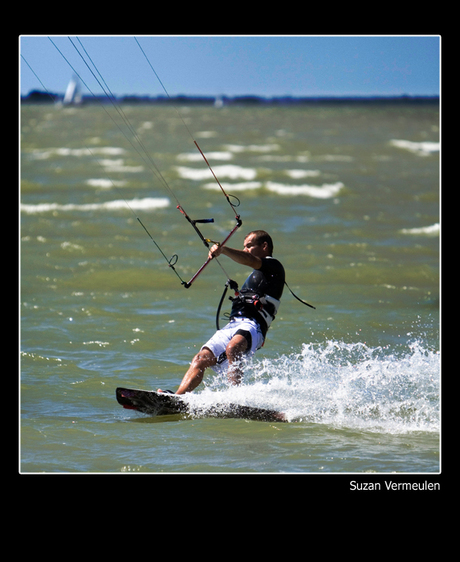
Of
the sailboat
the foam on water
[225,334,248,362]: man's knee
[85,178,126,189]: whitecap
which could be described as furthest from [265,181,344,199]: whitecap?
the sailboat

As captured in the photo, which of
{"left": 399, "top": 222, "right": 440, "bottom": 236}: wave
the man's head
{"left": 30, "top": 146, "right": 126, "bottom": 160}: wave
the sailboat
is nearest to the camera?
the man's head

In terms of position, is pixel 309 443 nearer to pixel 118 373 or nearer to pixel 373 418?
pixel 373 418

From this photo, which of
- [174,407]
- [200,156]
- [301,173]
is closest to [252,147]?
[200,156]

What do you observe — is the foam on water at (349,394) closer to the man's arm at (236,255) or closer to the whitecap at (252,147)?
the man's arm at (236,255)

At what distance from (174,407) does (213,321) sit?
4.15 meters

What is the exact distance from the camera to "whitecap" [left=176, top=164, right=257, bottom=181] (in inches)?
1075

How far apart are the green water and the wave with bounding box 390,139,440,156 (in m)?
8.35

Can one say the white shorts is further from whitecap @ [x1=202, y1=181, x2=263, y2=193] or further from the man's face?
whitecap @ [x1=202, y1=181, x2=263, y2=193]

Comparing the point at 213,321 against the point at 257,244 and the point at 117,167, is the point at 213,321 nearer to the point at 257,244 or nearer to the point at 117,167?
the point at 257,244

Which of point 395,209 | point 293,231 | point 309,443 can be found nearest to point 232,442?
point 309,443

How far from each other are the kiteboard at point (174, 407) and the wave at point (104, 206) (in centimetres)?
1382

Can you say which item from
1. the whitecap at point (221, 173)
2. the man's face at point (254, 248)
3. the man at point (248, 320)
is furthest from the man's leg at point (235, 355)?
the whitecap at point (221, 173)

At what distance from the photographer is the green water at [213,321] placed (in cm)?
634

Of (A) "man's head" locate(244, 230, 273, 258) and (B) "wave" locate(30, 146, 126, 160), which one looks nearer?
(A) "man's head" locate(244, 230, 273, 258)
